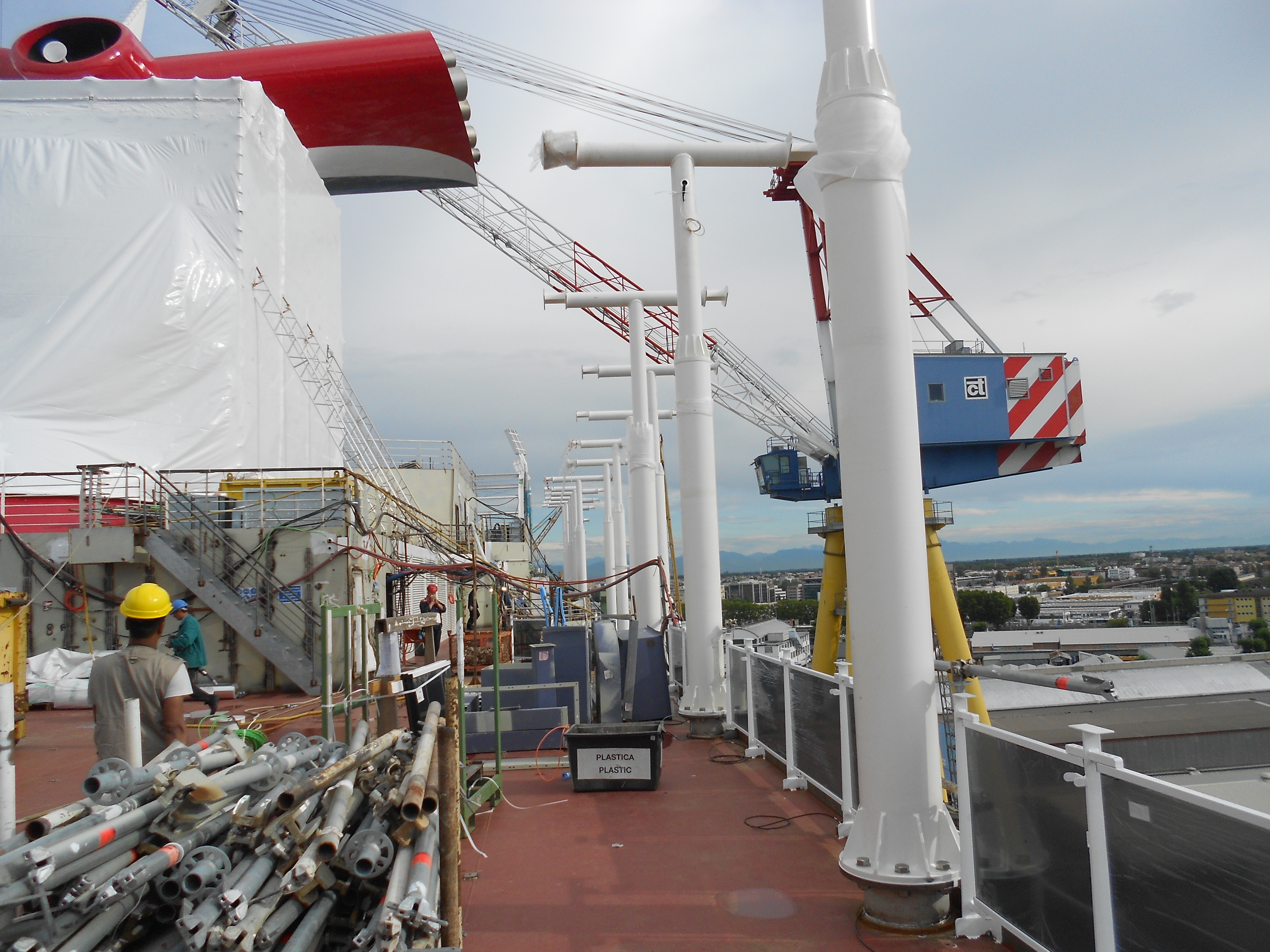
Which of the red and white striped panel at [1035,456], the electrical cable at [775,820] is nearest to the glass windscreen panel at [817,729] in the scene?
the electrical cable at [775,820]

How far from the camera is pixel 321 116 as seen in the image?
91.2 ft

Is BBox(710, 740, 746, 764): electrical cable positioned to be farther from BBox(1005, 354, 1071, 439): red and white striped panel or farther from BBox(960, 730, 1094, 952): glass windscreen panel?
BBox(1005, 354, 1071, 439): red and white striped panel

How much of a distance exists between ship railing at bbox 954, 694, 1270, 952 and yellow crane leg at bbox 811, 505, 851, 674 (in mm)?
6180

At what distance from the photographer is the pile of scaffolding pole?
3.78 meters

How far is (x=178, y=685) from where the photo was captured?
5.27 meters

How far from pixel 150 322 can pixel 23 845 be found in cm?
1885

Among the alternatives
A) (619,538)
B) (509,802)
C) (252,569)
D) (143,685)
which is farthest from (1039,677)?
(619,538)

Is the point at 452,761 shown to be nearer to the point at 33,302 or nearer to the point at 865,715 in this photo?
the point at 865,715

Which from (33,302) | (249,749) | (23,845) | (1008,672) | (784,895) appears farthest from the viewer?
(33,302)

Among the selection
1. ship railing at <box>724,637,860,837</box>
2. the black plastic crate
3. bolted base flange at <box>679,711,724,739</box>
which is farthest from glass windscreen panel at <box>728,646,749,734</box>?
→ the black plastic crate

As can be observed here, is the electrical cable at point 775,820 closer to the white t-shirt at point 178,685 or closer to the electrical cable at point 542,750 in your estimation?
the electrical cable at point 542,750

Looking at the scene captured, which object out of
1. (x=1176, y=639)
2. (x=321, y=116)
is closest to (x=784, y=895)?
(x=321, y=116)

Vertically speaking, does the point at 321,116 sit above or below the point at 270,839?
above

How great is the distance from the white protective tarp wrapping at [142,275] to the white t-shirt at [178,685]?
53.2ft
